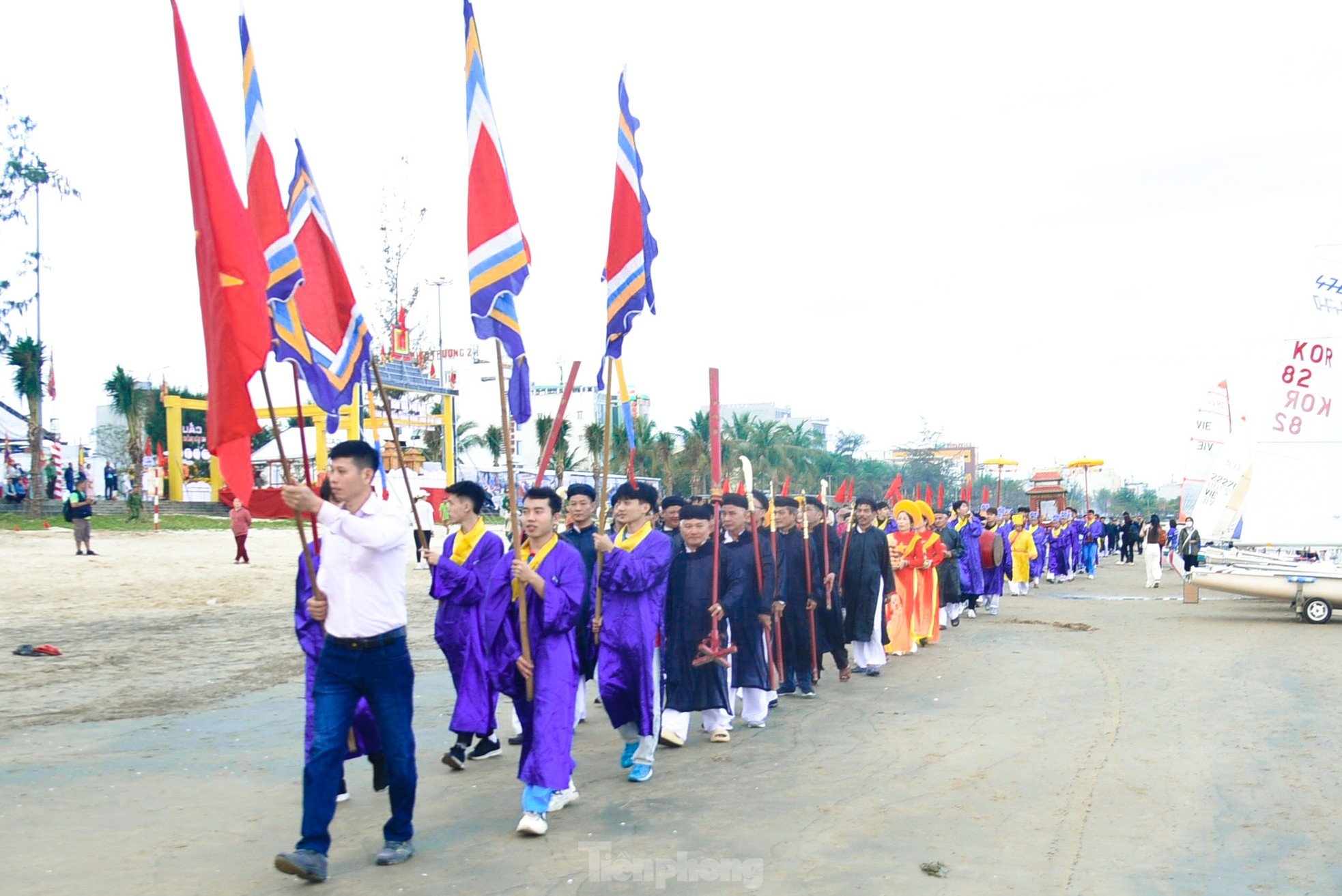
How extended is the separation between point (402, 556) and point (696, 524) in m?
2.87

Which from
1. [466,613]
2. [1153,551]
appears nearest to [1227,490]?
[1153,551]

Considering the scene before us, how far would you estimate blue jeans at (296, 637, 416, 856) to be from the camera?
4660mm

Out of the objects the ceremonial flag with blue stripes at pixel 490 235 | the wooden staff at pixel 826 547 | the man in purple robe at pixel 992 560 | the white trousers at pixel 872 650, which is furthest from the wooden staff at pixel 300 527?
the man in purple robe at pixel 992 560

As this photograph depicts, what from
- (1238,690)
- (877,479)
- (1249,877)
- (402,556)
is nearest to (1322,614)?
(1238,690)

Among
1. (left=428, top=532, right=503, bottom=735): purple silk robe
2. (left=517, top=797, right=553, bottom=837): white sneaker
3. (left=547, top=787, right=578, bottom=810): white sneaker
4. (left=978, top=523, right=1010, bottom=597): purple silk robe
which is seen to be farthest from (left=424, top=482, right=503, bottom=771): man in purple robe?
(left=978, top=523, right=1010, bottom=597): purple silk robe

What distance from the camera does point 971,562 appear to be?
55.2 ft

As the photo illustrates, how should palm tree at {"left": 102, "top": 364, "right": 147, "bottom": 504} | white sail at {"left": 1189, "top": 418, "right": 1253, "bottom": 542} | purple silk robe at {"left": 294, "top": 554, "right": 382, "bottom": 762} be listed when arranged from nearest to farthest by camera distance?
purple silk robe at {"left": 294, "top": 554, "right": 382, "bottom": 762} → white sail at {"left": 1189, "top": 418, "right": 1253, "bottom": 542} → palm tree at {"left": 102, "top": 364, "right": 147, "bottom": 504}

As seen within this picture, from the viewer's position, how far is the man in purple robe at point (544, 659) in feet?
17.6

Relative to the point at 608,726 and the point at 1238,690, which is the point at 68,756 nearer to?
the point at 608,726

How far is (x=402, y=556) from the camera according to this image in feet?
16.5

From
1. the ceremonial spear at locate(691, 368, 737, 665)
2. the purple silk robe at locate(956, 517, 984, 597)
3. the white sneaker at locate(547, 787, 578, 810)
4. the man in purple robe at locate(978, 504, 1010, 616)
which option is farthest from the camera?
the man in purple robe at locate(978, 504, 1010, 616)

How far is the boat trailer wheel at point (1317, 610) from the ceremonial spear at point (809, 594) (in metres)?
8.92

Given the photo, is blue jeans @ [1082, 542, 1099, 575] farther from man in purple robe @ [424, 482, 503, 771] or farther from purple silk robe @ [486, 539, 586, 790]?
purple silk robe @ [486, 539, 586, 790]

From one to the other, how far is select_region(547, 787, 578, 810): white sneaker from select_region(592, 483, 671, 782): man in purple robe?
1.74ft
